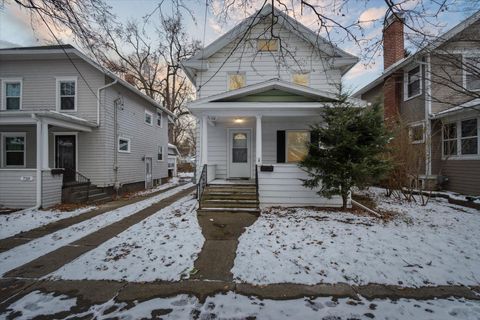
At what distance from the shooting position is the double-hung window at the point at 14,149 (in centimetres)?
1098

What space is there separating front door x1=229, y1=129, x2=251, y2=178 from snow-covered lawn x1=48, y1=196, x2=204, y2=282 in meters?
4.34

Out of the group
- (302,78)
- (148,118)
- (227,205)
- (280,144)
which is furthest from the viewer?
(148,118)

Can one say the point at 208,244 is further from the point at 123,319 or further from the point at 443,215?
the point at 443,215

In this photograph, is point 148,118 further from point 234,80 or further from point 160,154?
point 234,80

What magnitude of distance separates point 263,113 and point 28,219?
8.02 m

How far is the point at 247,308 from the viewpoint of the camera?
2.84 metres

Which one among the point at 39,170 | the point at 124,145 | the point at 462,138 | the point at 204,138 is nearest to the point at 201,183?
the point at 204,138

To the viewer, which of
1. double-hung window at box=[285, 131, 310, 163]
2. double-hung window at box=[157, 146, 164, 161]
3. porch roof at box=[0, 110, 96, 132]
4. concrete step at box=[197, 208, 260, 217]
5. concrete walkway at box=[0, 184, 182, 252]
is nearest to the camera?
concrete walkway at box=[0, 184, 182, 252]

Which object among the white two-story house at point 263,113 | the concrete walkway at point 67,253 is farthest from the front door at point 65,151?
the concrete walkway at point 67,253

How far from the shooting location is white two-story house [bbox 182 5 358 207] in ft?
26.6

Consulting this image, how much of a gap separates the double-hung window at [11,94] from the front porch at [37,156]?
1112 mm

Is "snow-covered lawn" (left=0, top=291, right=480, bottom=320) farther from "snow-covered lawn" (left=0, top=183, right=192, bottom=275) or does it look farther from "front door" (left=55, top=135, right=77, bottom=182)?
"front door" (left=55, top=135, right=77, bottom=182)

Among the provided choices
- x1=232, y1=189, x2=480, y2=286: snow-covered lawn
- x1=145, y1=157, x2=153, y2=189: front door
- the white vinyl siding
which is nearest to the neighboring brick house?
the white vinyl siding

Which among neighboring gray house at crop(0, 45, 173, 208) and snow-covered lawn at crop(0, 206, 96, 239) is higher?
neighboring gray house at crop(0, 45, 173, 208)
